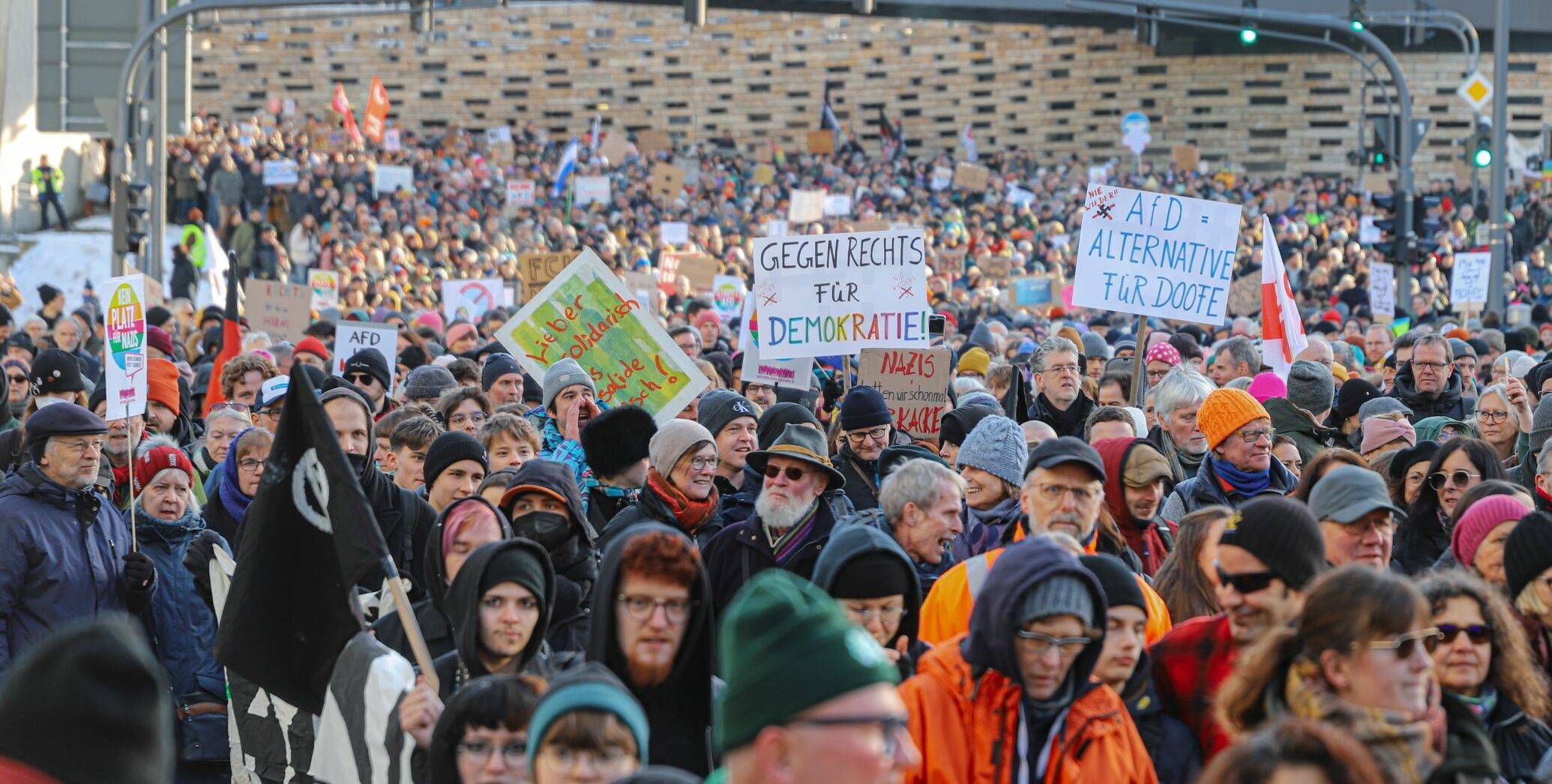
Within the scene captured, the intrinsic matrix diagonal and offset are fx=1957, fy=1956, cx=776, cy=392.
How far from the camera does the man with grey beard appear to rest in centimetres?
592

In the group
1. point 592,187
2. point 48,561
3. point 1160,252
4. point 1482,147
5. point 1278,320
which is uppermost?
point 1482,147

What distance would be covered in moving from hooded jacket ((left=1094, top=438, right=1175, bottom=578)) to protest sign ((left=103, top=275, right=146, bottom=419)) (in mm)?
3890

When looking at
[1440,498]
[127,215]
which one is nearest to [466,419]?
[1440,498]

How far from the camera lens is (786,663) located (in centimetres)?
263

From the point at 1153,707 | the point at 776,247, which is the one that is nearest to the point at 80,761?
the point at 1153,707

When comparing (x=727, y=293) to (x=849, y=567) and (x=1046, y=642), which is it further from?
(x=1046, y=642)

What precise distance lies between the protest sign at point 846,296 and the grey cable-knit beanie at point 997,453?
123 inches

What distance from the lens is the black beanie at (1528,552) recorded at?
4.70 m

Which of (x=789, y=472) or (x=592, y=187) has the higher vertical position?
(x=592, y=187)

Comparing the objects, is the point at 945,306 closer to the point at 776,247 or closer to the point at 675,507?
the point at 776,247

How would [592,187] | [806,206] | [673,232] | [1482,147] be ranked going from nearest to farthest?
[1482,147]
[673,232]
[806,206]
[592,187]

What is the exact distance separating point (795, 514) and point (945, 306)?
10.4m

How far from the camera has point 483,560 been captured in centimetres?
451

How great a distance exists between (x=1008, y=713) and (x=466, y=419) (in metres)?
4.54
